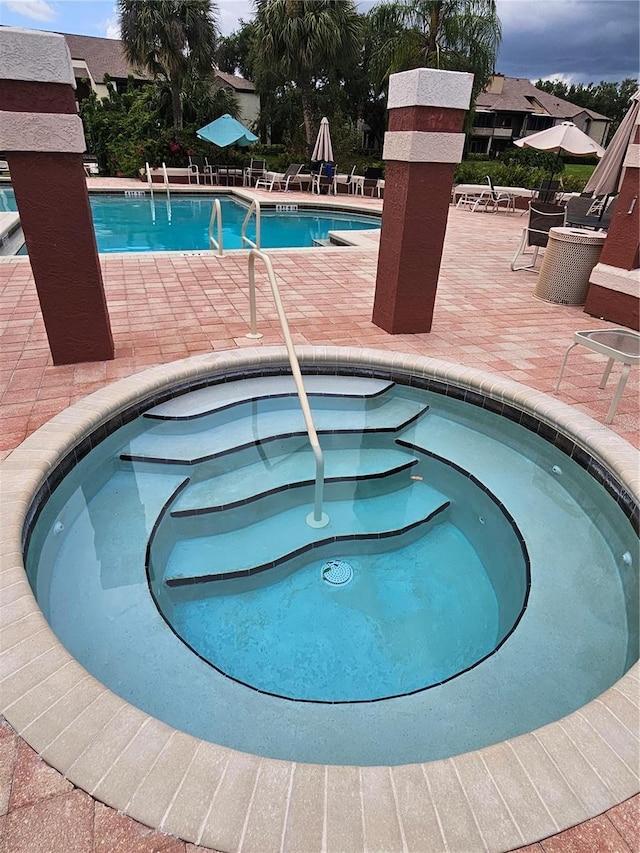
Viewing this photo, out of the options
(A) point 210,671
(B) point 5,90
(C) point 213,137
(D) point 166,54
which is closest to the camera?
(A) point 210,671

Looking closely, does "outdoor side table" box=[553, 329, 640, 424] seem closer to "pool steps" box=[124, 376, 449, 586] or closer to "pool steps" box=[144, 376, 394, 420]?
"pool steps" box=[124, 376, 449, 586]

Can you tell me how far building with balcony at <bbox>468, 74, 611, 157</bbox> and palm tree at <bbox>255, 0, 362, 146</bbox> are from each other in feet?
76.0

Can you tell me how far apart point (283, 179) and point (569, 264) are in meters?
13.8

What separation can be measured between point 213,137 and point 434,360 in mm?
14789

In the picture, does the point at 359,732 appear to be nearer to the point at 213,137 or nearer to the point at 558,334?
the point at 558,334

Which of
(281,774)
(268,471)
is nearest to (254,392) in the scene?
(268,471)

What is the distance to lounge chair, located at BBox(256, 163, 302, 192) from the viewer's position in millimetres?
17516

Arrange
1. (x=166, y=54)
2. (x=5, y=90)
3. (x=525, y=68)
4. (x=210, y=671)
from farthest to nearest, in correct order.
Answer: (x=525, y=68) → (x=166, y=54) → (x=5, y=90) → (x=210, y=671)

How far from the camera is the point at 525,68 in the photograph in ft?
136

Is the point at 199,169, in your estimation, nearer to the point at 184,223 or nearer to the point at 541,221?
the point at 184,223

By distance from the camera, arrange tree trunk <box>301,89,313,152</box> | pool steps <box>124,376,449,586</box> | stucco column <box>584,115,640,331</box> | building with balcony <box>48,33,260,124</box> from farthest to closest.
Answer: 1. building with balcony <box>48,33,260,124</box>
2. tree trunk <box>301,89,313,152</box>
3. stucco column <box>584,115,640,331</box>
4. pool steps <box>124,376,449,586</box>

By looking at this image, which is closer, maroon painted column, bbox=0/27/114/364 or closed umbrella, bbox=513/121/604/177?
maroon painted column, bbox=0/27/114/364

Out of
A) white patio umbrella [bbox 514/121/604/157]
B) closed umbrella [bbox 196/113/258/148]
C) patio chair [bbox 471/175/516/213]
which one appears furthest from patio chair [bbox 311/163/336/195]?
white patio umbrella [bbox 514/121/604/157]

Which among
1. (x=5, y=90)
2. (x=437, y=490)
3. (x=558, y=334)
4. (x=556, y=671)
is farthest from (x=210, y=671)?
(x=558, y=334)
